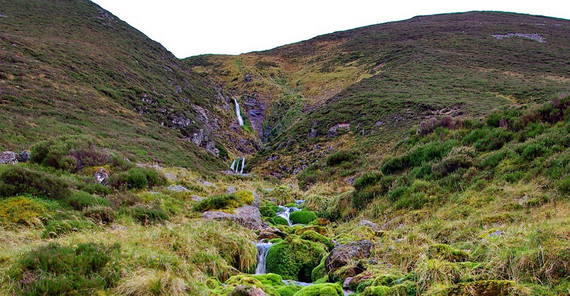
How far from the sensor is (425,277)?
16.2ft

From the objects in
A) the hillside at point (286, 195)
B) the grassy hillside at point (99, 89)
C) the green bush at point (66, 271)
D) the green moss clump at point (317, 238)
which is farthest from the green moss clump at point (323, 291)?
the grassy hillside at point (99, 89)

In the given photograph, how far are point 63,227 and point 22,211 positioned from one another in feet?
5.27

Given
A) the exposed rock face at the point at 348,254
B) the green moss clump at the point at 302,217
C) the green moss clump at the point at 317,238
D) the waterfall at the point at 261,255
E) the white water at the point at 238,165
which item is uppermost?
the exposed rock face at the point at 348,254

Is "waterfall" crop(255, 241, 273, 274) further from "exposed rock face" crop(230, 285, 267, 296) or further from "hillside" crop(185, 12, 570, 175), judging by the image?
"hillside" crop(185, 12, 570, 175)

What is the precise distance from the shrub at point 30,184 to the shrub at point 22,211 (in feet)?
1.64

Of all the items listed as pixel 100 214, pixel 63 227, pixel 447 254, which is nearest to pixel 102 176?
pixel 100 214

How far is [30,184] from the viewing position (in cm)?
923

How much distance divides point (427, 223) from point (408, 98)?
34.3 meters

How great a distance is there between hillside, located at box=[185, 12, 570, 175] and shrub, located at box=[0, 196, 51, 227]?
67.5ft

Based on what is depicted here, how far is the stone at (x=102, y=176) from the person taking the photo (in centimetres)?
1314

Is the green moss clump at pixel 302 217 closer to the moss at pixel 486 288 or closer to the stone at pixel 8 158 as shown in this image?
the moss at pixel 486 288

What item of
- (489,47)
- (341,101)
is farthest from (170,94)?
(489,47)

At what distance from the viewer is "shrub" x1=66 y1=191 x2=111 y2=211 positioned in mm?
9336

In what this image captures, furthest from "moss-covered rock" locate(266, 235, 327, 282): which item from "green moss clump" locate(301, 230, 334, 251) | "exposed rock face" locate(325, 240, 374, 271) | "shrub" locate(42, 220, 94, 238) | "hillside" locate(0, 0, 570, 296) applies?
"shrub" locate(42, 220, 94, 238)
